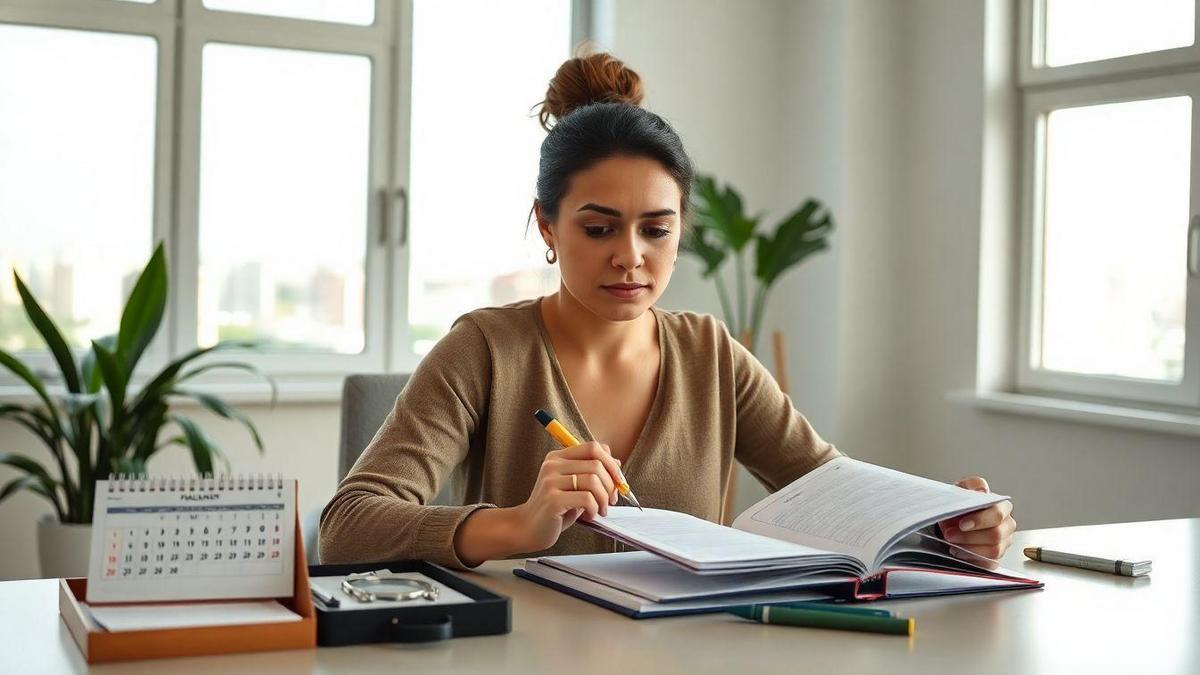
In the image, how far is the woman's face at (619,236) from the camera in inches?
66.5

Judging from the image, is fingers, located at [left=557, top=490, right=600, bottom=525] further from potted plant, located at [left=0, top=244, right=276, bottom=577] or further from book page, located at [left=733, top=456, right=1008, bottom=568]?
potted plant, located at [left=0, top=244, right=276, bottom=577]

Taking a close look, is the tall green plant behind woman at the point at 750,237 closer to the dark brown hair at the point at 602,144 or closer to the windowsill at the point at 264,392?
the windowsill at the point at 264,392

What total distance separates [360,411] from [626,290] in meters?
0.55

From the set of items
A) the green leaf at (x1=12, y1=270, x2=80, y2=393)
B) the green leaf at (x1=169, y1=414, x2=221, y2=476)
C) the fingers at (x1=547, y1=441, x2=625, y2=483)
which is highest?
the green leaf at (x1=12, y1=270, x2=80, y2=393)

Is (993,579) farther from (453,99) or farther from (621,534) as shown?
(453,99)

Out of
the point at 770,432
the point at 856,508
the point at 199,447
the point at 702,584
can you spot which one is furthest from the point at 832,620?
the point at 199,447

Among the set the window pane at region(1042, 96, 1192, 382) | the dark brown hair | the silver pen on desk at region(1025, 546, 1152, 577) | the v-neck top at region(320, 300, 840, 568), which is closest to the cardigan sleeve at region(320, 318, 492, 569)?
the v-neck top at region(320, 300, 840, 568)

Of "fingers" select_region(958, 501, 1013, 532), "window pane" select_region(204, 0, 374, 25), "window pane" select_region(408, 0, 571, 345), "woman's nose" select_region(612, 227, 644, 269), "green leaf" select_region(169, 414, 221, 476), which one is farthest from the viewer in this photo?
"window pane" select_region(408, 0, 571, 345)

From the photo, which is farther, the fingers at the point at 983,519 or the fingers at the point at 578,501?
the fingers at the point at 983,519

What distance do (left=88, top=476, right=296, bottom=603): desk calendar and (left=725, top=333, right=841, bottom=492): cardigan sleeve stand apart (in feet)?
3.05

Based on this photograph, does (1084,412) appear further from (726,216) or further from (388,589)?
(388,589)

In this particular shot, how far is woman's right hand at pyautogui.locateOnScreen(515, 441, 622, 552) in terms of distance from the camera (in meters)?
1.29

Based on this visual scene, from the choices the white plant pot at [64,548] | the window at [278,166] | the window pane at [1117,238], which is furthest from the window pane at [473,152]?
the window pane at [1117,238]

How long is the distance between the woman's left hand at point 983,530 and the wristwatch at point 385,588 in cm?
60
